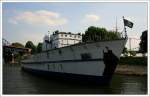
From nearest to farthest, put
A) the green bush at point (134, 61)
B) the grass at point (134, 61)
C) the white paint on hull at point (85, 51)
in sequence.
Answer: the white paint on hull at point (85, 51), the grass at point (134, 61), the green bush at point (134, 61)

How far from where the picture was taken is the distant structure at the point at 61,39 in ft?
92.5

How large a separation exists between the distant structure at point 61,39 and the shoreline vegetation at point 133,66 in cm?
1043

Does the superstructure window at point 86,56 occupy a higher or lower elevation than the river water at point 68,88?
higher

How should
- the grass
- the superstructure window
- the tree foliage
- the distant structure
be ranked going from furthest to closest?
the grass, the distant structure, the tree foliage, the superstructure window

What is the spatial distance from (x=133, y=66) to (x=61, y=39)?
13263 mm

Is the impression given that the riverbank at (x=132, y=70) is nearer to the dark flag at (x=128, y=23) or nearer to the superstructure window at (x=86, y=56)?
the superstructure window at (x=86, y=56)

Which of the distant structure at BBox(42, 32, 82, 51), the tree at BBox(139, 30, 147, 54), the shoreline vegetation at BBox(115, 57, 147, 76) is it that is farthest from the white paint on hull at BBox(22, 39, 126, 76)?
the tree at BBox(139, 30, 147, 54)

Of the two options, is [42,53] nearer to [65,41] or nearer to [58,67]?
[65,41]

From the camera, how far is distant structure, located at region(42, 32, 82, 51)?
28.2m

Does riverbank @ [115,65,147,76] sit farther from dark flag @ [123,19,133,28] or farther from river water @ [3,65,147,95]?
dark flag @ [123,19,133,28]

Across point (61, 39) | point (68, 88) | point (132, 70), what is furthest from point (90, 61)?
point (132, 70)

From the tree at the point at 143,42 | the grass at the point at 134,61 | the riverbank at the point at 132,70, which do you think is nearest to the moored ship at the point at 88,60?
the riverbank at the point at 132,70

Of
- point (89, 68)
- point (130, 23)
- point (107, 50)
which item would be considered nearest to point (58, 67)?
point (89, 68)

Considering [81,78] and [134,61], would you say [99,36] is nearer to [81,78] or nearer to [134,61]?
[81,78]
